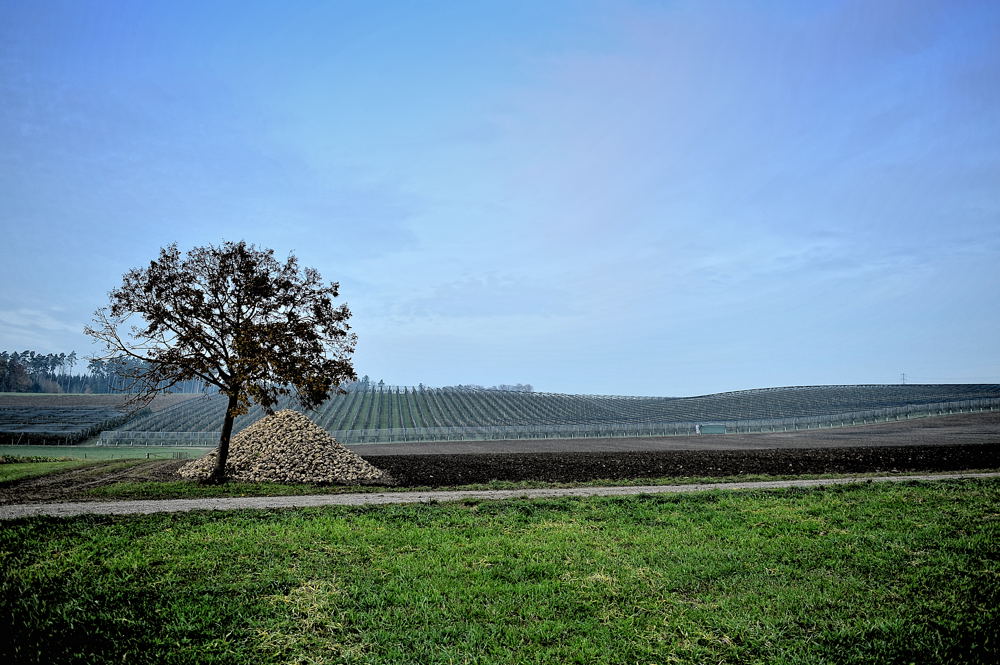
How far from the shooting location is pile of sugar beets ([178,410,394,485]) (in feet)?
64.3

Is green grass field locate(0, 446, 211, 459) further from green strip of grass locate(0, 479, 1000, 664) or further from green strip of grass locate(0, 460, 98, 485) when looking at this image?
green strip of grass locate(0, 479, 1000, 664)

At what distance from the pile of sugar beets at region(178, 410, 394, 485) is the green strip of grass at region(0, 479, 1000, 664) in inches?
338

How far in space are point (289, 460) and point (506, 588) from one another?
15357 mm

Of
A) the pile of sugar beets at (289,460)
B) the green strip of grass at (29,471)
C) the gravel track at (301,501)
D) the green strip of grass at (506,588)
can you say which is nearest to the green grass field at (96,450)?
the green strip of grass at (29,471)

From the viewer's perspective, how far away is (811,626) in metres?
5.92

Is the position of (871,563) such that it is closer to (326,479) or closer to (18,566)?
(18,566)

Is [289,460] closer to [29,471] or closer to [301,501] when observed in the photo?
[301,501]

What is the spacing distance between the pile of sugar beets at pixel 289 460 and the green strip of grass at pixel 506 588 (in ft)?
28.1

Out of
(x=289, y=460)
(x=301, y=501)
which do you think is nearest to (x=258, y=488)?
(x=289, y=460)

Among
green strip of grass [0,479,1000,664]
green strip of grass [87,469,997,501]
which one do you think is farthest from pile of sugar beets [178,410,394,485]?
green strip of grass [0,479,1000,664]

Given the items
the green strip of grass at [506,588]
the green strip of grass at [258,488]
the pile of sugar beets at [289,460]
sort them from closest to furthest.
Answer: the green strip of grass at [506,588], the green strip of grass at [258,488], the pile of sugar beets at [289,460]

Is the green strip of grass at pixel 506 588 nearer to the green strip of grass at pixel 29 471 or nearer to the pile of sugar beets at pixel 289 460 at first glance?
the pile of sugar beets at pixel 289 460

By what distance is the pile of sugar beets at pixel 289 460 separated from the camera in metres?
19.6

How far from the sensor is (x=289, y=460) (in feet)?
66.1
